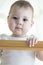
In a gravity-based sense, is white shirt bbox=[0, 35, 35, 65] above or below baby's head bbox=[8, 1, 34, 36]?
below

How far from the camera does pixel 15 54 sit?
748 mm

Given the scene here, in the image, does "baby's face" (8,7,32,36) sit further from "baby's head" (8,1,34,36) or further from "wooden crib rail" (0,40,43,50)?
"wooden crib rail" (0,40,43,50)

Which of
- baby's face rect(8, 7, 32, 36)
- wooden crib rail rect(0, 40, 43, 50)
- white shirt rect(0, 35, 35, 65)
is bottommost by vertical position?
white shirt rect(0, 35, 35, 65)

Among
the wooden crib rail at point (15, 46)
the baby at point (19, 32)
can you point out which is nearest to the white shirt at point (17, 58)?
the baby at point (19, 32)

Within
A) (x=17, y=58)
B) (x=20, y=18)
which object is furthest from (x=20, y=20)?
(x=17, y=58)

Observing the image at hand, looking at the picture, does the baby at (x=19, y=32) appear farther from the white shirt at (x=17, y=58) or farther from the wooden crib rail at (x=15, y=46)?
the wooden crib rail at (x=15, y=46)

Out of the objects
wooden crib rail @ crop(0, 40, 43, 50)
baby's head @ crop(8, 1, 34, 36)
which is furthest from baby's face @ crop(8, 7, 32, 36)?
wooden crib rail @ crop(0, 40, 43, 50)

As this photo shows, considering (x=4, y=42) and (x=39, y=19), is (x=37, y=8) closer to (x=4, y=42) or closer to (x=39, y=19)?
(x=39, y=19)

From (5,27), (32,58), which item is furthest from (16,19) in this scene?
(5,27)

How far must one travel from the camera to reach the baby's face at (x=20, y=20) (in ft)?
2.58

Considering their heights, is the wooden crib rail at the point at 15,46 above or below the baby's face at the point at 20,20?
below

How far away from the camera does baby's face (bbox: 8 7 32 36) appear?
787 mm

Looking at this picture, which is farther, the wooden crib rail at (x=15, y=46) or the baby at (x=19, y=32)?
the baby at (x=19, y=32)

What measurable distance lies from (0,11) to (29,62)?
453 millimetres
